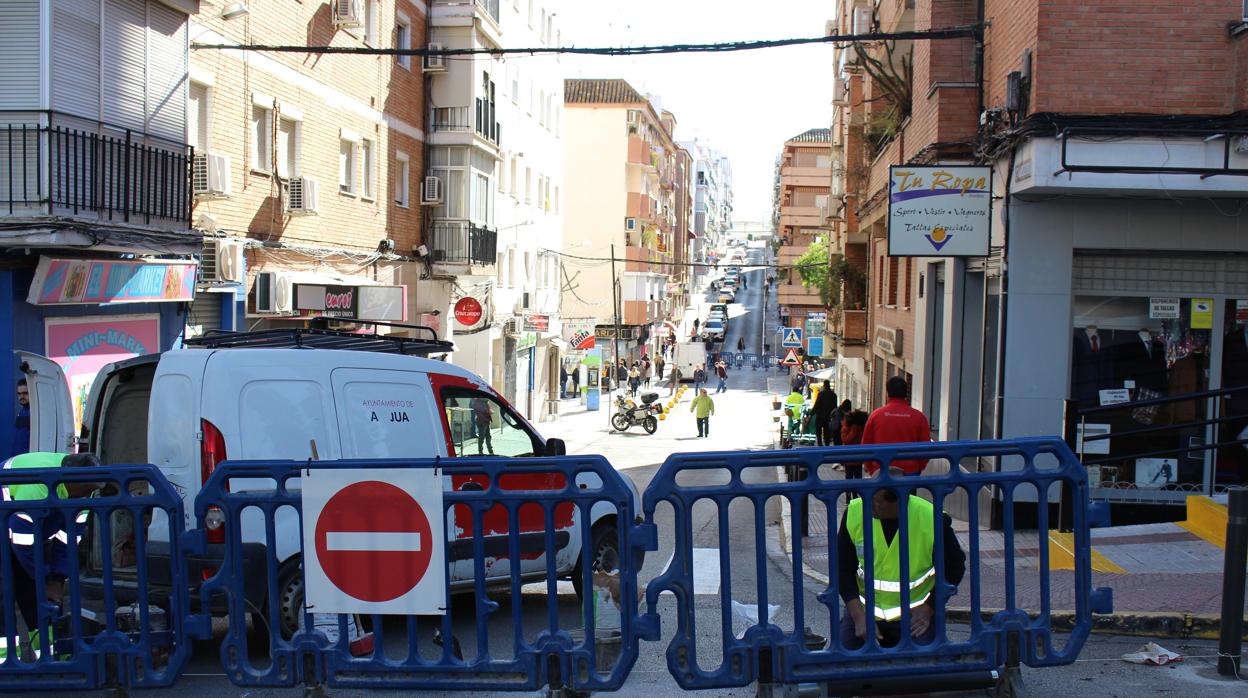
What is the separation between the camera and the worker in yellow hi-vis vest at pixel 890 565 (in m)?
5.34

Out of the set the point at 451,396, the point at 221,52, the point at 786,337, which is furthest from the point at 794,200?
the point at 451,396

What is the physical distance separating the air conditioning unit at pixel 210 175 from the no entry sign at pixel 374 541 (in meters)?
12.0

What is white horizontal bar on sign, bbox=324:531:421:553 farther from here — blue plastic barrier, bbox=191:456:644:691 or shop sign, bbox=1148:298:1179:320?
shop sign, bbox=1148:298:1179:320

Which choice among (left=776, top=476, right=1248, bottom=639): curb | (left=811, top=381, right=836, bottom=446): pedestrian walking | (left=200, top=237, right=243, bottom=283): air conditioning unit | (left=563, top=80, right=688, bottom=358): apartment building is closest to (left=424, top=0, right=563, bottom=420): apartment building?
(left=811, top=381, right=836, bottom=446): pedestrian walking

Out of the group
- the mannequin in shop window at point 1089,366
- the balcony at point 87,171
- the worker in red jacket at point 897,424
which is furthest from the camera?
the balcony at point 87,171

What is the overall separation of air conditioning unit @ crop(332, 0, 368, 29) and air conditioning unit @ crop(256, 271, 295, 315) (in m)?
5.32

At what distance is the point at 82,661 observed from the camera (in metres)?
5.78

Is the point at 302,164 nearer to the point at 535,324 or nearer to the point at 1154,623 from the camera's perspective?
the point at 1154,623

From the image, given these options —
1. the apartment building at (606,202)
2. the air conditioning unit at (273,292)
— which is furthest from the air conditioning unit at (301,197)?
the apartment building at (606,202)

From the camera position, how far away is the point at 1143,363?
12.3 metres

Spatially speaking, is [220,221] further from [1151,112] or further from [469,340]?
[469,340]

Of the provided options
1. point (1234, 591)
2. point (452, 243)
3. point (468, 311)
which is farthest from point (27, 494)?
point (452, 243)

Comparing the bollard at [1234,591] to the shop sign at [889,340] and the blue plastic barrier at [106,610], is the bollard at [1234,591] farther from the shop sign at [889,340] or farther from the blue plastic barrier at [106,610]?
the shop sign at [889,340]

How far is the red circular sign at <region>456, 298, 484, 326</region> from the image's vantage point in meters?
28.8
